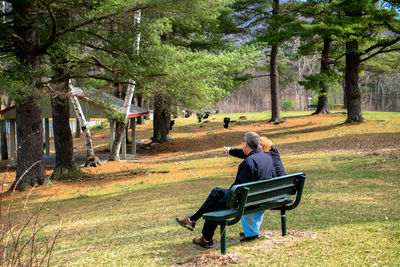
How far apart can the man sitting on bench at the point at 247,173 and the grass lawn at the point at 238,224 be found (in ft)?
0.87

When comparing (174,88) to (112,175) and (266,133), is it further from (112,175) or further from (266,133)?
(266,133)

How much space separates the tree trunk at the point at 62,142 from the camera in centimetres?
1759

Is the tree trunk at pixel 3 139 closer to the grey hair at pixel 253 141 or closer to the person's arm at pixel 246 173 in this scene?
the grey hair at pixel 253 141

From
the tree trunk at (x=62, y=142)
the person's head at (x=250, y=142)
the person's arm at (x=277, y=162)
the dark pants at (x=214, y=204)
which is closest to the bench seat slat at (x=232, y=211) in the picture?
the dark pants at (x=214, y=204)

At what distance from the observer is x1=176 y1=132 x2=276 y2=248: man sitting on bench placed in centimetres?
521

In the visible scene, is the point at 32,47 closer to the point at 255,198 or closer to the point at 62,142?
the point at 62,142

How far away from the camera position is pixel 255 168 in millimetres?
5242

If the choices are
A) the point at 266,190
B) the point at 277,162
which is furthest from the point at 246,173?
the point at 277,162

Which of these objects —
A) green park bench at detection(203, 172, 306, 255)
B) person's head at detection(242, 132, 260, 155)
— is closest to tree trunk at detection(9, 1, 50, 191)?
person's head at detection(242, 132, 260, 155)

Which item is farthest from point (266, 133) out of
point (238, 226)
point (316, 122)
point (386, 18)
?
point (238, 226)

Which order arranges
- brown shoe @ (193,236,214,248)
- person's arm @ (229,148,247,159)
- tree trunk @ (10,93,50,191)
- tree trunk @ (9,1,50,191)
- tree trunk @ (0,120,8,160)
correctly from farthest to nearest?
1. tree trunk @ (0,120,8,160)
2. tree trunk @ (10,93,50,191)
3. tree trunk @ (9,1,50,191)
4. person's arm @ (229,148,247,159)
5. brown shoe @ (193,236,214,248)

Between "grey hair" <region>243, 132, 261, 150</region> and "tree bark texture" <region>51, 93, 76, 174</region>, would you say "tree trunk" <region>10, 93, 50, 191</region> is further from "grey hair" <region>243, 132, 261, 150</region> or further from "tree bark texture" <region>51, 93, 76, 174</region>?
"grey hair" <region>243, 132, 261, 150</region>

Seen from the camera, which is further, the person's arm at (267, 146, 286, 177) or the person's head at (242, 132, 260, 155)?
the person's arm at (267, 146, 286, 177)

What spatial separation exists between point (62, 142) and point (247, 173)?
1411 centimetres
